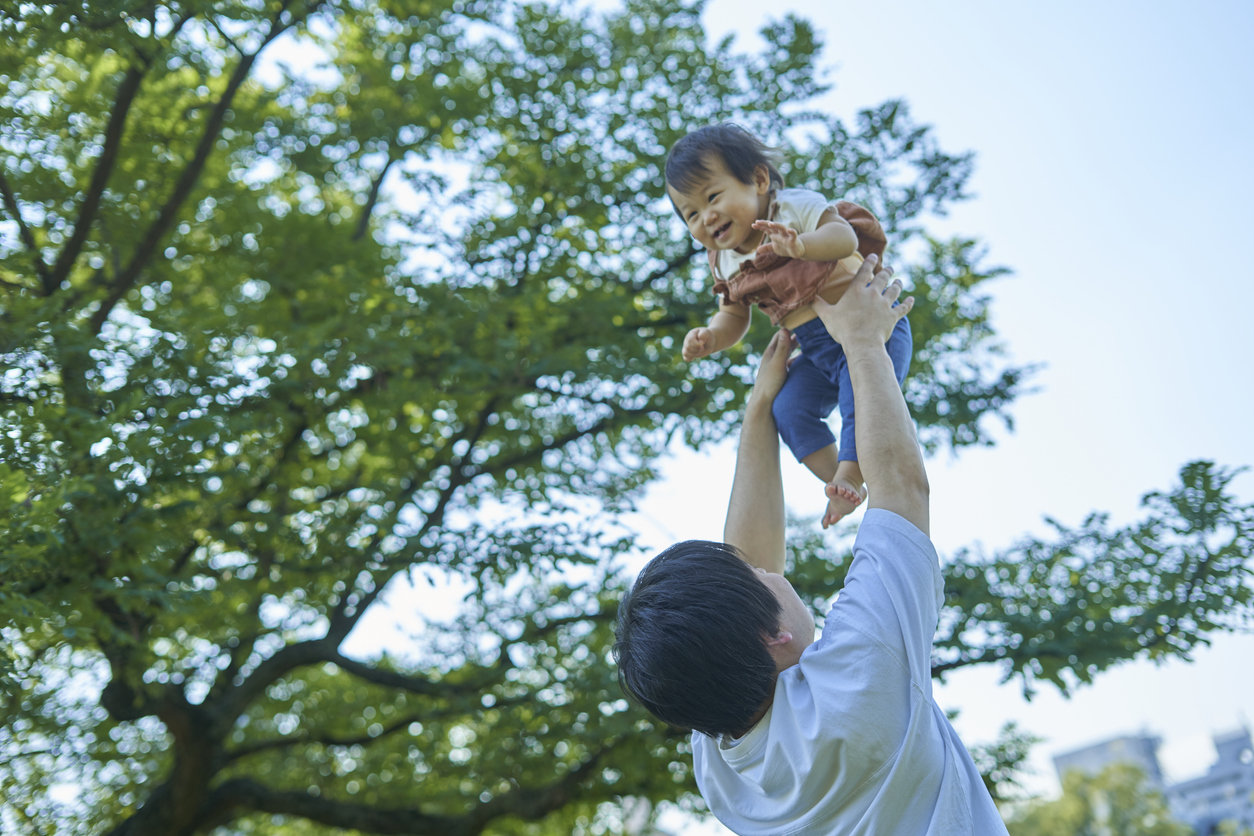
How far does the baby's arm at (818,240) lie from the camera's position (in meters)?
2.39

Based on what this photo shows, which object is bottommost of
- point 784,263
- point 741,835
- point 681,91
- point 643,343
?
point 741,835

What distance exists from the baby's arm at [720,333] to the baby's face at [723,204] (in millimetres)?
239

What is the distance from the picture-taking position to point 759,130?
688cm

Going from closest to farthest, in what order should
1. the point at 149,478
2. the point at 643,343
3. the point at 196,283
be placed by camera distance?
the point at 149,478, the point at 643,343, the point at 196,283

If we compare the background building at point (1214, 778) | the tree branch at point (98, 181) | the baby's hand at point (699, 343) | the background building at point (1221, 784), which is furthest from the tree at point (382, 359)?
the background building at point (1221, 784)

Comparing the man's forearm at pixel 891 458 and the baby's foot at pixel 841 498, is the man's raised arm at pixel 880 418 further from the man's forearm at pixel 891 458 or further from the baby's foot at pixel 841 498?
the baby's foot at pixel 841 498

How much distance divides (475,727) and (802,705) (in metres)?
7.89

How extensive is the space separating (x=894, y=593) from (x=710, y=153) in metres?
1.30

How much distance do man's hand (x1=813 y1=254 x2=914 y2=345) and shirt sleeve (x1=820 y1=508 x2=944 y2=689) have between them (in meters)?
0.50

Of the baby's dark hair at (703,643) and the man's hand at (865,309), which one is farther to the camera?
the man's hand at (865,309)

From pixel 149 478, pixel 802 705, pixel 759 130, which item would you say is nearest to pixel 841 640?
pixel 802 705

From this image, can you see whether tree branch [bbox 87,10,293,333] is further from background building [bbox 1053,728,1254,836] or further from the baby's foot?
background building [bbox 1053,728,1254,836]

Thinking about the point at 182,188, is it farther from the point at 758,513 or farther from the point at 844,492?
the point at 844,492

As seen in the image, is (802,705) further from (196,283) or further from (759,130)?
(196,283)
